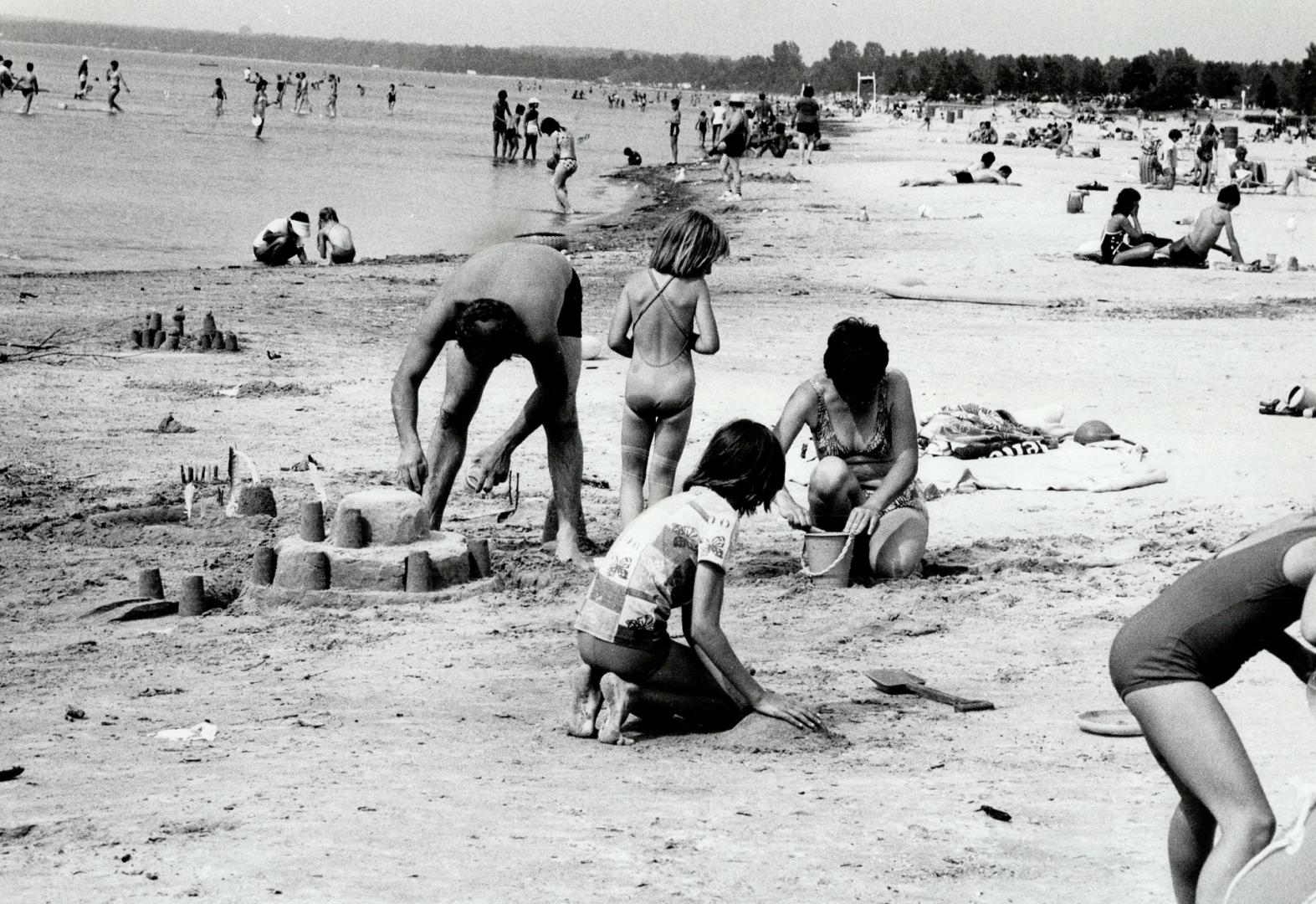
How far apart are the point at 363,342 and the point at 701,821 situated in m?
9.94

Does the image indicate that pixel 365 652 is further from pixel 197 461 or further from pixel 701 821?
pixel 197 461

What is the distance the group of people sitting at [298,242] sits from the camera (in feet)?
65.6

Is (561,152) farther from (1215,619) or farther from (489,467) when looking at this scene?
(1215,619)

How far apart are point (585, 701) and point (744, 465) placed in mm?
946

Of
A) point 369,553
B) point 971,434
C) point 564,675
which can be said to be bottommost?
point 564,675

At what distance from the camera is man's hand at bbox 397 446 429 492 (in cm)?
693

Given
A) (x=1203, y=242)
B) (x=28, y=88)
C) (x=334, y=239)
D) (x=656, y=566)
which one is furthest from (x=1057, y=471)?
(x=28, y=88)

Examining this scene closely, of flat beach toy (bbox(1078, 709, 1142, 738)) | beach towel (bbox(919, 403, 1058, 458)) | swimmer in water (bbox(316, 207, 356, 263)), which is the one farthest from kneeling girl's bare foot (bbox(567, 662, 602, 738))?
swimmer in water (bbox(316, 207, 356, 263))

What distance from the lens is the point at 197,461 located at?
30.7 ft

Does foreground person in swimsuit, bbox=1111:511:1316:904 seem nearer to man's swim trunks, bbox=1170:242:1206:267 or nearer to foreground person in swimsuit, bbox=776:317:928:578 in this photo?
foreground person in swimsuit, bbox=776:317:928:578

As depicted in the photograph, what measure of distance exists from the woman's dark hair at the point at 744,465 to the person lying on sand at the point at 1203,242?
48.5 ft

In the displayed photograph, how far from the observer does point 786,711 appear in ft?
16.3

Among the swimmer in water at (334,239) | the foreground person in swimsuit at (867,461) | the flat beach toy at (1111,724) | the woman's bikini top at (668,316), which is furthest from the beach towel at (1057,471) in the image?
the swimmer in water at (334,239)

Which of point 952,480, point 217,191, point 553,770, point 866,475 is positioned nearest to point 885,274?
point 952,480
